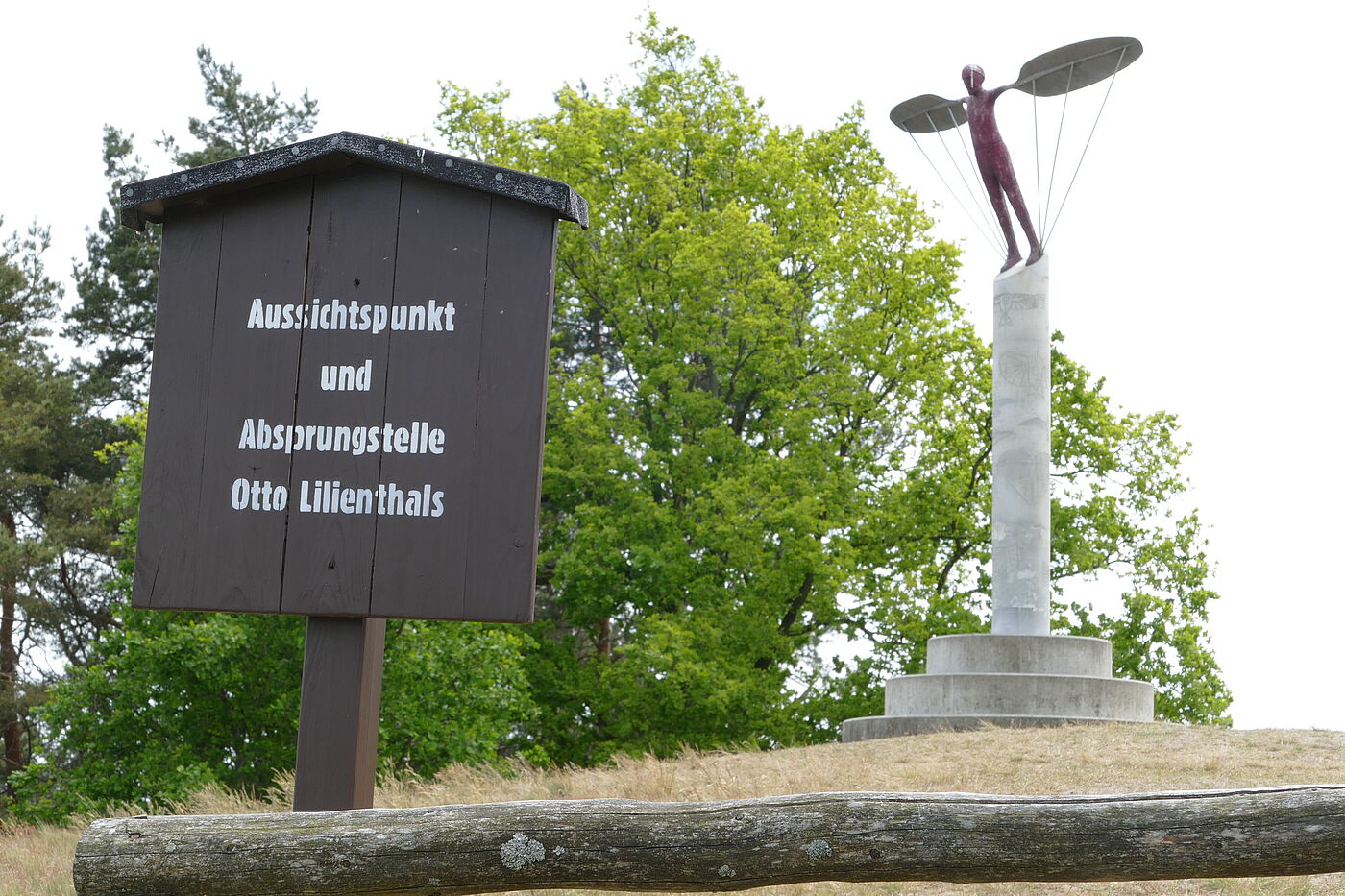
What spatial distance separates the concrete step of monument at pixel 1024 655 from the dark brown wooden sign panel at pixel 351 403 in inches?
475

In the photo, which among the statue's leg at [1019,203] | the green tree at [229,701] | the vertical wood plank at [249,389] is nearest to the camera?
the vertical wood plank at [249,389]

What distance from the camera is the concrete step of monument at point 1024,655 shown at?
16000 millimetres

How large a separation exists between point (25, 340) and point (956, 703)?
2373 centimetres

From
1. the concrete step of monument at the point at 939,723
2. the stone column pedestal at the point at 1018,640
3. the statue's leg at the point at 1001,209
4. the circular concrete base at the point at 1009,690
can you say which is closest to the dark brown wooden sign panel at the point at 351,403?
the concrete step of monument at the point at 939,723

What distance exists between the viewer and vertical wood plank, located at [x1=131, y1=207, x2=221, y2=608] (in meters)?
5.08

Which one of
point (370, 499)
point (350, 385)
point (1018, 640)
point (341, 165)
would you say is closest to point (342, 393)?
point (350, 385)

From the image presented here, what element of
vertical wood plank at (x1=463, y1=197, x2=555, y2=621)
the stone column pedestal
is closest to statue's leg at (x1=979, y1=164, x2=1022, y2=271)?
the stone column pedestal

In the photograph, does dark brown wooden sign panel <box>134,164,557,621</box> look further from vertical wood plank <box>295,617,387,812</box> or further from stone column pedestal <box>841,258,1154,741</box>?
stone column pedestal <box>841,258,1154,741</box>

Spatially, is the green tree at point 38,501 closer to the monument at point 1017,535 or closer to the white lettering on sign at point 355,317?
the monument at point 1017,535

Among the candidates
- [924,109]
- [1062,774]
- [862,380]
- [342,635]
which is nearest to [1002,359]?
[924,109]

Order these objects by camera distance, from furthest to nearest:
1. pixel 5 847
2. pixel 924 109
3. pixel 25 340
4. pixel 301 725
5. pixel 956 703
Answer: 1. pixel 25 340
2. pixel 924 109
3. pixel 956 703
4. pixel 5 847
5. pixel 301 725

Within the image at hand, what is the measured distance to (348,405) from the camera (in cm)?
503

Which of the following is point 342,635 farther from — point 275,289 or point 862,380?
point 862,380

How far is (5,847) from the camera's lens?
9.84 m
